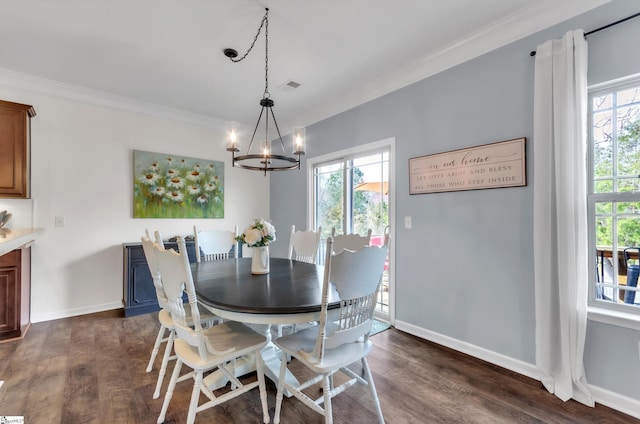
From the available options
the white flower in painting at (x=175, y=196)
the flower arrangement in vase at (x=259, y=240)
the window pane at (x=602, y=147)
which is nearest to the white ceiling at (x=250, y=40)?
the window pane at (x=602, y=147)

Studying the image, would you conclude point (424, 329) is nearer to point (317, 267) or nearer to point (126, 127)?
point (317, 267)

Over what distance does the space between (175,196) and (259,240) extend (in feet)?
8.42

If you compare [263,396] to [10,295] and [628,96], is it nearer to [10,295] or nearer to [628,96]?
[10,295]

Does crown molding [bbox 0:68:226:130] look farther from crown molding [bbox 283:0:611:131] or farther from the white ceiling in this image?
crown molding [bbox 283:0:611:131]

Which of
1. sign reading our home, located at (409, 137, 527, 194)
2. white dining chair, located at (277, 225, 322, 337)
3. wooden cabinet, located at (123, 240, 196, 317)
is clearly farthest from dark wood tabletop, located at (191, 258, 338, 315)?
wooden cabinet, located at (123, 240, 196, 317)

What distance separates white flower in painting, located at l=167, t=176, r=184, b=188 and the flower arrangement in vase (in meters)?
2.44

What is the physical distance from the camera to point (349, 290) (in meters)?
1.44

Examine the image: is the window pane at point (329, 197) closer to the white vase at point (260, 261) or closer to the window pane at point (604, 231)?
the white vase at point (260, 261)

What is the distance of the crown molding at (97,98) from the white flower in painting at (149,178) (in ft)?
2.65

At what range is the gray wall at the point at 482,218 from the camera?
6.05 feet

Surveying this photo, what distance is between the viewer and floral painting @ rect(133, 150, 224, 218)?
12.6 feet

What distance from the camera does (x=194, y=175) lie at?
426 centimetres

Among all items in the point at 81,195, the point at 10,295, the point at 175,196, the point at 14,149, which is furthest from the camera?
the point at 175,196

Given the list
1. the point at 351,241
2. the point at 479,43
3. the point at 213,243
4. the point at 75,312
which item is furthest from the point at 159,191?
the point at 479,43
